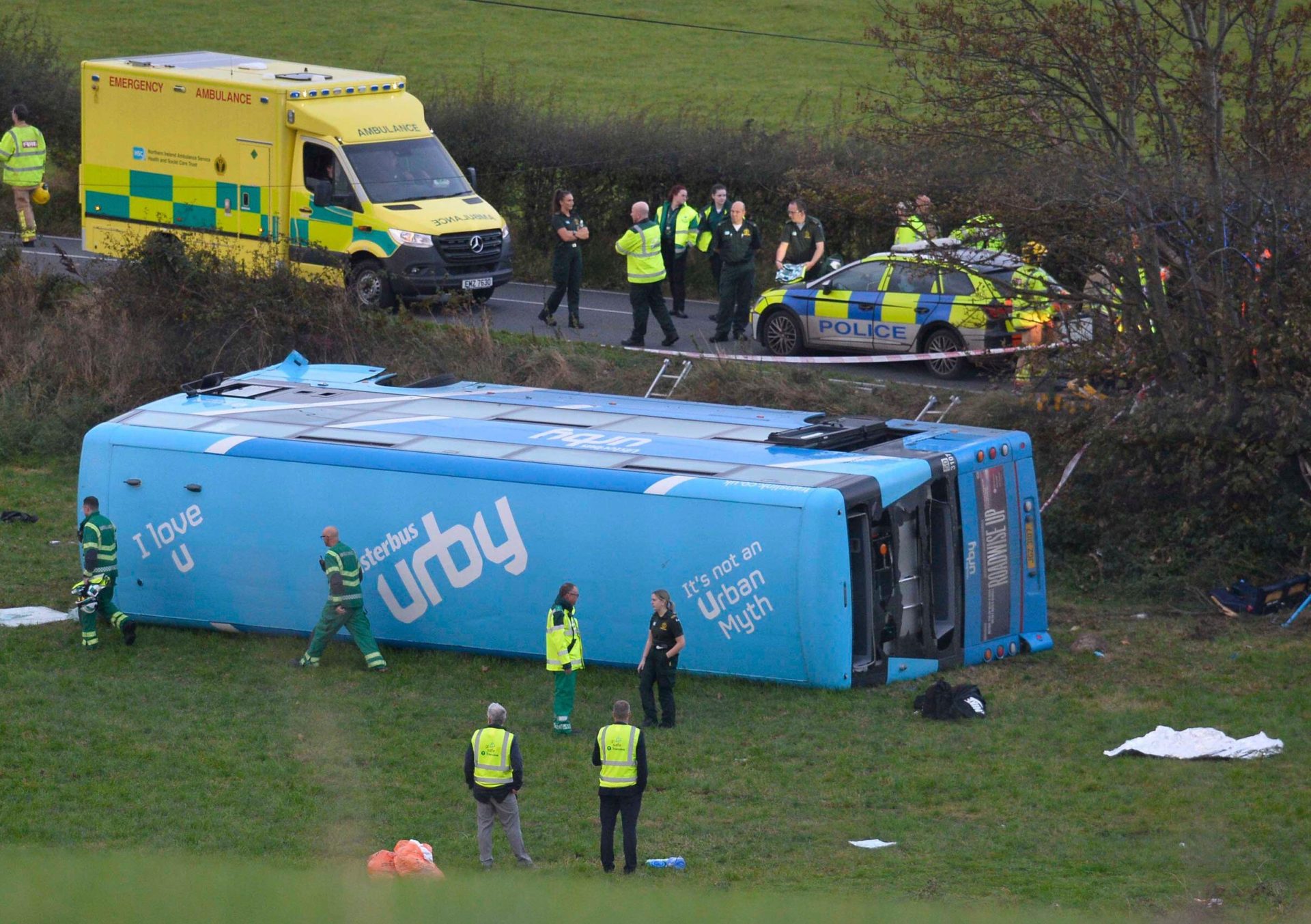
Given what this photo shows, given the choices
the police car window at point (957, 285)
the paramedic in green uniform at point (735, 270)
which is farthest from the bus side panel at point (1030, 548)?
the paramedic in green uniform at point (735, 270)

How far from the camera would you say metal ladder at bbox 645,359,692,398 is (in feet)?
70.9

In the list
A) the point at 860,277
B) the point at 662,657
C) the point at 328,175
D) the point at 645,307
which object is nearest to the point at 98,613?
the point at 662,657

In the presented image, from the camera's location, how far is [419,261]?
82.5ft

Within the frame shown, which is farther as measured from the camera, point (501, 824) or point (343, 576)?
point (343, 576)

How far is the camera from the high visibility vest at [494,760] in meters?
11.0

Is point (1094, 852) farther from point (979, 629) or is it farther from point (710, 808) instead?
point (979, 629)

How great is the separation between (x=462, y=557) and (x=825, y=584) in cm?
336

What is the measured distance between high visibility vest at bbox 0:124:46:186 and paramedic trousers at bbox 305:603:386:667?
58.4ft

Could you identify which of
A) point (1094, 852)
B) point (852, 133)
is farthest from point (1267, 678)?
point (852, 133)

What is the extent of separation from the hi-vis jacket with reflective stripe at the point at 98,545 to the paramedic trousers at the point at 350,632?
7.05 feet

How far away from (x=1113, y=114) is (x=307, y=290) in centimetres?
1092

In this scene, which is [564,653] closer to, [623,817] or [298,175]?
[623,817]

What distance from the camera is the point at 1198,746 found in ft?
42.5

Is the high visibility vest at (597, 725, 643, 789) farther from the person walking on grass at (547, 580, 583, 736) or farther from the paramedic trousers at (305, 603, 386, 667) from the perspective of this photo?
the paramedic trousers at (305, 603, 386, 667)
